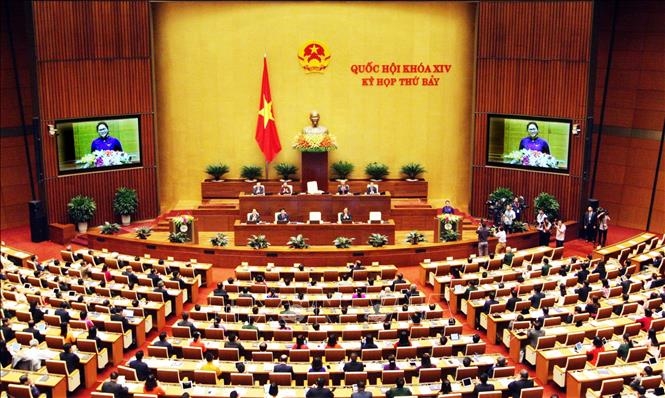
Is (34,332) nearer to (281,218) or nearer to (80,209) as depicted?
(281,218)

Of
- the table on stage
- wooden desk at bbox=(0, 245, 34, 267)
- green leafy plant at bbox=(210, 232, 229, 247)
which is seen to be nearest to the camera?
wooden desk at bbox=(0, 245, 34, 267)

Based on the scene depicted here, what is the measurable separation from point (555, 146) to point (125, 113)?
45.3ft

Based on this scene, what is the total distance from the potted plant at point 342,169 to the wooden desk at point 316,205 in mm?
3358

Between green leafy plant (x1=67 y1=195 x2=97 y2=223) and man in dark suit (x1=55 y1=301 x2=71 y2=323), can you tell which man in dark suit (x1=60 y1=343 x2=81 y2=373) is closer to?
man in dark suit (x1=55 y1=301 x2=71 y2=323)

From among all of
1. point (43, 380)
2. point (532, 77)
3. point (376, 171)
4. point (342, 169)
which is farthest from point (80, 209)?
point (532, 77)

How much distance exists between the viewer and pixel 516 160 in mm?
25844

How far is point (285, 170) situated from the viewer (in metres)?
26.8

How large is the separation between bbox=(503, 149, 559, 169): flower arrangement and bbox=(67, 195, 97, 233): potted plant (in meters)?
13.4

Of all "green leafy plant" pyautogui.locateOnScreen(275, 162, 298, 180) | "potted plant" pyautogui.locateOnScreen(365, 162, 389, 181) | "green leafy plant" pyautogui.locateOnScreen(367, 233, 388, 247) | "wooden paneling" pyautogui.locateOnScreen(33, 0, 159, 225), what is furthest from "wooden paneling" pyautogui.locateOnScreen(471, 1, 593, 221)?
"wooden paneling" pyautogui.locateOnScreen(33, 0, 159, 225)

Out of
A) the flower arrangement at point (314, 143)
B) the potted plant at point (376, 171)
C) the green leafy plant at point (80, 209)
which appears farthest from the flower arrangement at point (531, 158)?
the green leafy plant at point (80, 209)

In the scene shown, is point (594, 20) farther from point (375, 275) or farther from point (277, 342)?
point (277, 342)

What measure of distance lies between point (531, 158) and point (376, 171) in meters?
5.14

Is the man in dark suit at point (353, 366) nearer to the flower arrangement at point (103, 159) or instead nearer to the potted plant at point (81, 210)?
the potted plant at point (81, 210)

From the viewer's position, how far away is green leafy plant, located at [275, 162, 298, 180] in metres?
26.8
